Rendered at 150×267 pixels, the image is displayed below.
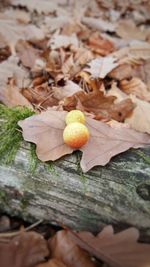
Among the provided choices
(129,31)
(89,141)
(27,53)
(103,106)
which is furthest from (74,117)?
(129,31)

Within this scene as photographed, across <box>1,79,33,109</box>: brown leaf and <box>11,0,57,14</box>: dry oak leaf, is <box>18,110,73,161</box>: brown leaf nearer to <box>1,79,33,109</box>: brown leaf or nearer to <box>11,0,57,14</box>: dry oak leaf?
<box>1,79,33,109</box>: brown leaf

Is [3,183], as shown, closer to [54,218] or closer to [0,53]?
[54,218]

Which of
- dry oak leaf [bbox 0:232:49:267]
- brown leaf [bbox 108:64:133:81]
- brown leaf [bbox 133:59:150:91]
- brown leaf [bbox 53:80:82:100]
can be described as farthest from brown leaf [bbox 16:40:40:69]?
dry oak leaf [bbox 0:232:49:267]

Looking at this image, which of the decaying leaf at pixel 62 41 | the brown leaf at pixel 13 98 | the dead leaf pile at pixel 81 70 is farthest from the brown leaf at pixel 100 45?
the brown leaf at pixel 13 98

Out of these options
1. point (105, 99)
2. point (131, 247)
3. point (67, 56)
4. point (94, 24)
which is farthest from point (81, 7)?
point (131, 247)

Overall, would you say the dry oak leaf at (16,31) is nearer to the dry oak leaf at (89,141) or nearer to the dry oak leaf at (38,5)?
the dry oak leaf at (38,5)

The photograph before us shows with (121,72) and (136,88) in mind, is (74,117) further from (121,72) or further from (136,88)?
(121,72)
